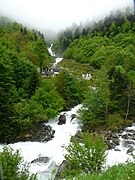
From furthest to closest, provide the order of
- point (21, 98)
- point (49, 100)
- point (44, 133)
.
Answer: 1. point (21, 98)
2. point (49, 100)
3. point (44, 133)

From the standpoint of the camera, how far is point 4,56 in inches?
1667

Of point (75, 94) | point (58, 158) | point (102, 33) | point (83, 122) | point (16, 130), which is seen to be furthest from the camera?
point (102, 33)

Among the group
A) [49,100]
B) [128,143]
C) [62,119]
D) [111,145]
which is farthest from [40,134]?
[128,143]

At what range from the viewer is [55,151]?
2869 centimetres

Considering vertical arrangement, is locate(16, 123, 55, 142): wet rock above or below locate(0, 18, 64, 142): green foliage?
below

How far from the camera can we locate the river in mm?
25125

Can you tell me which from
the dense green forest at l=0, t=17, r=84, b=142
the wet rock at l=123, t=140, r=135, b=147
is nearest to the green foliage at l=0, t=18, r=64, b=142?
Answer: the dense green forest at l=0, t=17, r=84, b=142

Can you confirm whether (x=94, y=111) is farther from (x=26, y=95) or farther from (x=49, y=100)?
(x=26, y=95)

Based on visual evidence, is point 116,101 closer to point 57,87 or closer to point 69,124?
point 69,124

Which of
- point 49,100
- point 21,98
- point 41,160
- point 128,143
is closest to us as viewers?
point 41,160

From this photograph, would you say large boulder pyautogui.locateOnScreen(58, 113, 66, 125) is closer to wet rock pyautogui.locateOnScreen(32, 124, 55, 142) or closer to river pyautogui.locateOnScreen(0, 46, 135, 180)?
river pyautogui.locateOnScreen(0, 46, 135, 180)

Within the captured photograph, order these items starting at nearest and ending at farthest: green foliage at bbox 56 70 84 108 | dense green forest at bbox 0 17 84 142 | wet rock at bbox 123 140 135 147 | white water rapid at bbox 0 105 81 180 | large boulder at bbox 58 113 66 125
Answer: white water rapid at bbox 0 105 81 180
wet rock at bbox 123 140 135 147
dense green forest at bbox 0 17 84 142
large boulder at bbox 58 113 66 125
green foliage at bbox 56 70 84 108

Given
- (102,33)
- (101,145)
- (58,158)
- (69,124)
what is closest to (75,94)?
(69,124)

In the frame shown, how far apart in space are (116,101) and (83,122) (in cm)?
489
